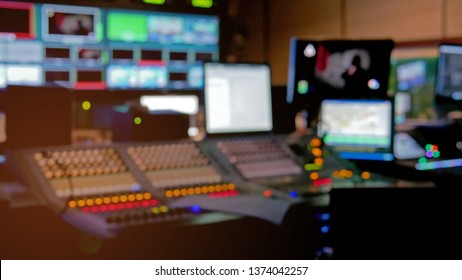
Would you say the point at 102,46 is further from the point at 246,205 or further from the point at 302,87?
the point at 246,205

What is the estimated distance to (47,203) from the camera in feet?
5.02

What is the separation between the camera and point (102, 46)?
3.15 metres

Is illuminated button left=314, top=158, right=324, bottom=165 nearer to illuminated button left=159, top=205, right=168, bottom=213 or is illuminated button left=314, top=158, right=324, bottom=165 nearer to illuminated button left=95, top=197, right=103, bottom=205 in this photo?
illuminated button left=159, top=205, right=168, bottom=213

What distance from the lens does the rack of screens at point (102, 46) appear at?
2955 mm

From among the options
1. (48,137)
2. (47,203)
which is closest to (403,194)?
(47,203)

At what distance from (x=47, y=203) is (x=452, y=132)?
2.31 m

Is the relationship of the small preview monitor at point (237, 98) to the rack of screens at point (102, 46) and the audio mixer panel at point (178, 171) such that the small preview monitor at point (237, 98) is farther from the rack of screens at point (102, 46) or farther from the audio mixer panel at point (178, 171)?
the rack of screens at point (102, 46)

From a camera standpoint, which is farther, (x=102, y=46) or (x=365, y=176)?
(x=102, y=46)

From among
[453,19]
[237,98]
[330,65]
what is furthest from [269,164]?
[453,19]

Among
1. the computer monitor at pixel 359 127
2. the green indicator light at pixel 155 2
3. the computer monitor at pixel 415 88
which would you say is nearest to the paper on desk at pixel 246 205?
the computer monitor at pixel 359 127

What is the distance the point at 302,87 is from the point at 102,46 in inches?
43.0

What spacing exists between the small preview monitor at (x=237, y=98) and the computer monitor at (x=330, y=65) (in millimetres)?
357
